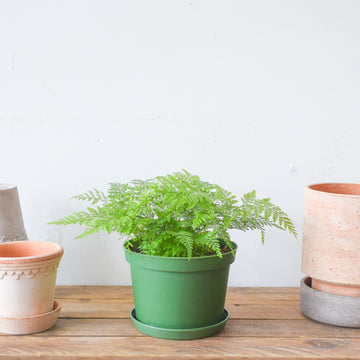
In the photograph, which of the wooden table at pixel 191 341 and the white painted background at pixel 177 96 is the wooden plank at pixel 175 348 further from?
the white painted background at pixel 177 96

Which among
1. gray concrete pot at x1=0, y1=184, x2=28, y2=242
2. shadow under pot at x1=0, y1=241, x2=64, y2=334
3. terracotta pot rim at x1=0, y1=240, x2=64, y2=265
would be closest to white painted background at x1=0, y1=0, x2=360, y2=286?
gray concrete pot at x1=0, y1=184, x2=28, y2=242

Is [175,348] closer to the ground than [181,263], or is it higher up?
closer to the ground

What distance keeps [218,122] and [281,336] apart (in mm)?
563

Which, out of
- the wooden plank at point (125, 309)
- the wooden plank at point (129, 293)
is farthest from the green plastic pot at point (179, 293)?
the wooden plank at point (129, 293)

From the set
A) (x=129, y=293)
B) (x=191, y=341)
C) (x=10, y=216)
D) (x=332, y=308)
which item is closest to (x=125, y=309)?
(x=129, y=293)

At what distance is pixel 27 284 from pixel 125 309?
26 centimetres

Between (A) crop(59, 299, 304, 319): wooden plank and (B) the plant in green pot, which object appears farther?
(A) crop(59, 299, 304, 319): wooden plank

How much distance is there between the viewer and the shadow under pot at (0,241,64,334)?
106 cm

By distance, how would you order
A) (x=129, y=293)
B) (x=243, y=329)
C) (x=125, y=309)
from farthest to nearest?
1. (x=129, y=293)
2. (x=125, y=309)
3. (x=243, y=329)

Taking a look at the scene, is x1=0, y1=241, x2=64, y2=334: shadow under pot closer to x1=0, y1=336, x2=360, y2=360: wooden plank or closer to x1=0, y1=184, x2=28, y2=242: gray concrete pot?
x1=0, y1=336, x2=360, y2=360: wooden plank

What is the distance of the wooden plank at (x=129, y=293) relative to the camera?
1.34 meters

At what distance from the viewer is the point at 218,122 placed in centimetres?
140

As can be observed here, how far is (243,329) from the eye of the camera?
1.13m

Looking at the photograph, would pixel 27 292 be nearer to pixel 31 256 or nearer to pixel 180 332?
pixel 31 256
